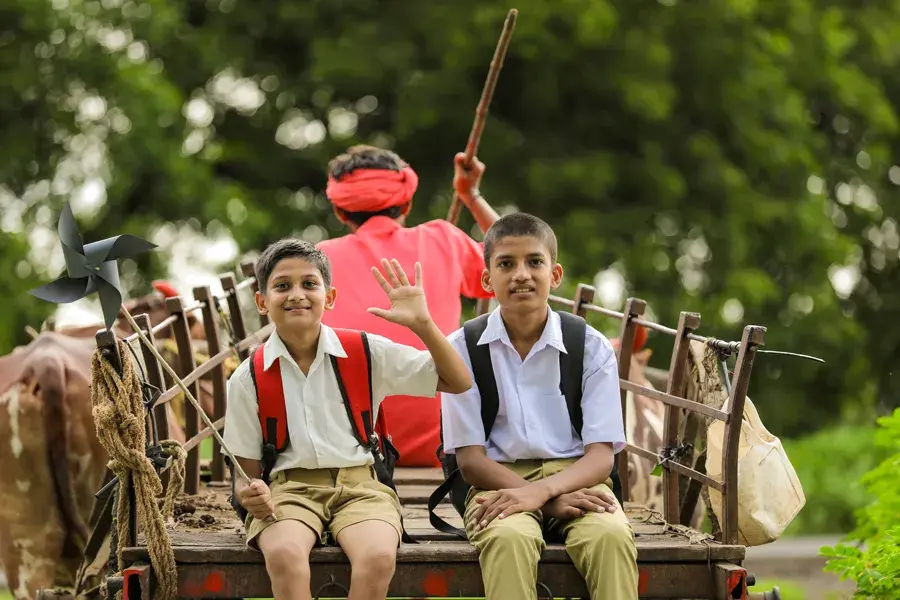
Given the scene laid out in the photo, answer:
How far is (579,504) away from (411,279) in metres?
1.71

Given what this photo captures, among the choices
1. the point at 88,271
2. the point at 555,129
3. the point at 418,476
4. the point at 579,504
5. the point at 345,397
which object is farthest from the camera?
the point at 555,129

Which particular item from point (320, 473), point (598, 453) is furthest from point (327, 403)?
point (598, 453)

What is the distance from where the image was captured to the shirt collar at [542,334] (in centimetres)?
439

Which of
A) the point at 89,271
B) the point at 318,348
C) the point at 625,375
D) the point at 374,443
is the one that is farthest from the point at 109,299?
the point at 625,375

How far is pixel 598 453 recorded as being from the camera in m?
4.28

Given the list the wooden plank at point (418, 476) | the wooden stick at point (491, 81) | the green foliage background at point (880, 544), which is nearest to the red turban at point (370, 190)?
the wooden stick at point (491, 81)

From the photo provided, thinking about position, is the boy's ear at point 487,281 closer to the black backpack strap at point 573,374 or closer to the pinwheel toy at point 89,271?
the black backpack strap at point 573,374

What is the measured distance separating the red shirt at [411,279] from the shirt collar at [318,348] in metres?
1.14

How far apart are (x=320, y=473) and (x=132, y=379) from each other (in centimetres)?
63

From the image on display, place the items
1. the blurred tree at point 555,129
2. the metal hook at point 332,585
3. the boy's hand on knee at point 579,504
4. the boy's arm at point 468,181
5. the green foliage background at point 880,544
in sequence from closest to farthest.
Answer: the metal hook at point 332,585
the boy's hand on knee at point 579,504
the green foliage background at point 880,544
the boy's arm at point 468,181
the blurred tree at point 555,129

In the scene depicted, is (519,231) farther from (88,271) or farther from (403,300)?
(88,271)

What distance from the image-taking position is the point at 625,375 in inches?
224

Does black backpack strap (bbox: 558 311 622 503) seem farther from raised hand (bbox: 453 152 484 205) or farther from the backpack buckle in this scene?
raised hand (bbox: 453 152 484 205)

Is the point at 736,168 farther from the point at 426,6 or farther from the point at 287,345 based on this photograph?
the point at 287,345
